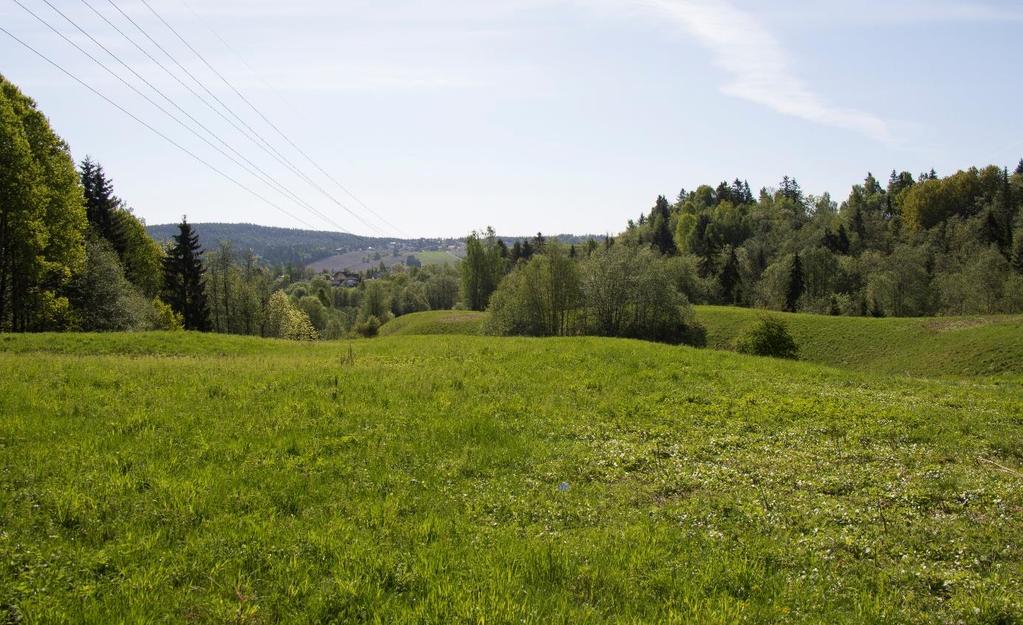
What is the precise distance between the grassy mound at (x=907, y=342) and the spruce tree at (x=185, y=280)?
63712mm

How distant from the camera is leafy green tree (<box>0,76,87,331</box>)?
1377 inches

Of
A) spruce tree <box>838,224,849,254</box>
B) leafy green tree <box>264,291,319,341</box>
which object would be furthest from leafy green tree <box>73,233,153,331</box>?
spruce tree <box>838,224,849,254</box>

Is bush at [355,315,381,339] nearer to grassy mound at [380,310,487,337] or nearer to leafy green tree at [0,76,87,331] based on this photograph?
grassy mound at [380,310,487,337]

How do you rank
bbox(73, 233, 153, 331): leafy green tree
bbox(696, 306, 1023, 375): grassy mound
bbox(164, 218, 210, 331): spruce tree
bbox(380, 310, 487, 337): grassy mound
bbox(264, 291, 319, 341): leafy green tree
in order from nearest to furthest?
bbox(73, 233, 153, 331): leafy green tree
bbox(696, 306, 1023, 375): grassy mound
bbox(164, 218, 210, 331): spruce tree
bbox(264, 291, 319, 341): leafy green tree
bbox(380, 310, 487, 337): grassy mound

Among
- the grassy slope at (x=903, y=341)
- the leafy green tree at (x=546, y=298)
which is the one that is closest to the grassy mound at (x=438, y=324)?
the leafy green tree at (x=546, y=298)

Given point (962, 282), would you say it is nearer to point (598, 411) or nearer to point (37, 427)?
point (598, 411)

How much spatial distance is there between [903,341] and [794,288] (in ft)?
176

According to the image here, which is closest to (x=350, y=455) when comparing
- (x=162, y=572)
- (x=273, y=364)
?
(x=162, y=572)

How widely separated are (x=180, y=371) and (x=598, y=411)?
14118mm

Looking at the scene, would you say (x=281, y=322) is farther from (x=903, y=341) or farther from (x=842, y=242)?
(x=842, y=242)

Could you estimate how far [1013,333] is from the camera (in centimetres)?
4906

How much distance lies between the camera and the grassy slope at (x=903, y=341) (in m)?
47.8

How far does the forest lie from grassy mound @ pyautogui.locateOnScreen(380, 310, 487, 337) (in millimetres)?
6240

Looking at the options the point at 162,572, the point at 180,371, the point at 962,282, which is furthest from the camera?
the point at 962,282
